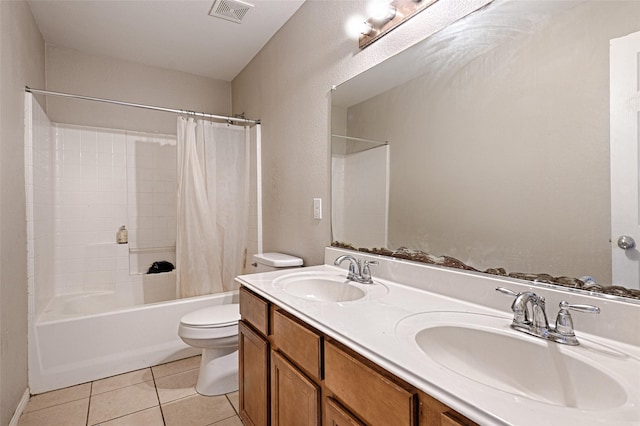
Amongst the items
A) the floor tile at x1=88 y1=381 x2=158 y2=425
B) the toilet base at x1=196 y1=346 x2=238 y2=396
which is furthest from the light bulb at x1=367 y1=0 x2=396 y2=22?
the floor tile at x1=88 y1=381 x2=158 y2=425

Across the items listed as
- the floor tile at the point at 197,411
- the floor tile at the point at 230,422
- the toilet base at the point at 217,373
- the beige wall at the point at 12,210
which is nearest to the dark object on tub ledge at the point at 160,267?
the beige wall at the point at 12,210

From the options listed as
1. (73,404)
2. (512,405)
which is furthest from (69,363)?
(512,405)

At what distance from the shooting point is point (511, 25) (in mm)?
1024

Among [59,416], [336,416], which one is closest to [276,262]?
[336,416]

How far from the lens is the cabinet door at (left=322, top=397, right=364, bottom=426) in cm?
83

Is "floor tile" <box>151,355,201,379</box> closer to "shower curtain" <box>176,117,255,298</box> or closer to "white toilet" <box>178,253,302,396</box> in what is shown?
"white toilet" <box>178,253,302,396</box>

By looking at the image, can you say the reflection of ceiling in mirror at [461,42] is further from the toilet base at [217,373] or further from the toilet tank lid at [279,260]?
the toilet base at [217,373]

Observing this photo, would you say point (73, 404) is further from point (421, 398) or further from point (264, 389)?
point (421, 398)

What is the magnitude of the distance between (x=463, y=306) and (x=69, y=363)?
2.41m

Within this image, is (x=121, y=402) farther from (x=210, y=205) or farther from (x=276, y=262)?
(x=210, y=205)

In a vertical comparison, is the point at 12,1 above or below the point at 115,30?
below

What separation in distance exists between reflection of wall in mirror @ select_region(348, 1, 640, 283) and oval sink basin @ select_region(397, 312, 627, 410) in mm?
248

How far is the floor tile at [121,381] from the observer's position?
6.59 feet

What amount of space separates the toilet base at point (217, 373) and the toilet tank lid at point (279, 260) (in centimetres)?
57
